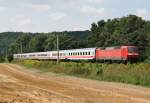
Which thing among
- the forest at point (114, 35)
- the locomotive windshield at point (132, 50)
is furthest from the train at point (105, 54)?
the forest at point (114, 35)

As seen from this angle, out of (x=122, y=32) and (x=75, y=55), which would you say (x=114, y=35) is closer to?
(x=122, y=32)

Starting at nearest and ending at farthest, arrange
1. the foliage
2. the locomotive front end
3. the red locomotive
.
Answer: the locomotive front end, the red locomotive, the foliage

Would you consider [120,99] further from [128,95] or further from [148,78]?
[148,78]

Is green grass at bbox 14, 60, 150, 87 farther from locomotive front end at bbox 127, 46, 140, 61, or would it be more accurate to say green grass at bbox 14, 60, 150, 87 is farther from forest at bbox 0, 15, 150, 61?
forest at bbox 0, 15, 150, 61

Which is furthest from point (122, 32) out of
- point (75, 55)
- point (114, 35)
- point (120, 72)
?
point (120, 72)

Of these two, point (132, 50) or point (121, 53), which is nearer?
point (132, 50)

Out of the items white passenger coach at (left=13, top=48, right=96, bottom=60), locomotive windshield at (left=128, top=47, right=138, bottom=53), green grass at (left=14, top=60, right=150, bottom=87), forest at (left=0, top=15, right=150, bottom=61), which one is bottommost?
green grass at (left=14, top=60, right=150, bottom=87)

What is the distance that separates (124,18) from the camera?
122 meters

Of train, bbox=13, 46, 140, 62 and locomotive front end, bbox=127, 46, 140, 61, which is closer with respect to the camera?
locomotive front end, bbox=127, 46, 140, 61

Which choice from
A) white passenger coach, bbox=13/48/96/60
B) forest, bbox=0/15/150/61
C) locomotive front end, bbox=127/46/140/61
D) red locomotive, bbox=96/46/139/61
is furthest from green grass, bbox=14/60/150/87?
forest, bbox=0/15/150/61

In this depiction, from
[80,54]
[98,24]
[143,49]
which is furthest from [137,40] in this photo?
[98,24]

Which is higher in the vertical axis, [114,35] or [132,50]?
[114,35]

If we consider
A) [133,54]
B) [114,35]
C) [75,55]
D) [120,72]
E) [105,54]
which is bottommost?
[120,72]

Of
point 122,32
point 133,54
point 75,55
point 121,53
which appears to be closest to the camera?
point 133,54
